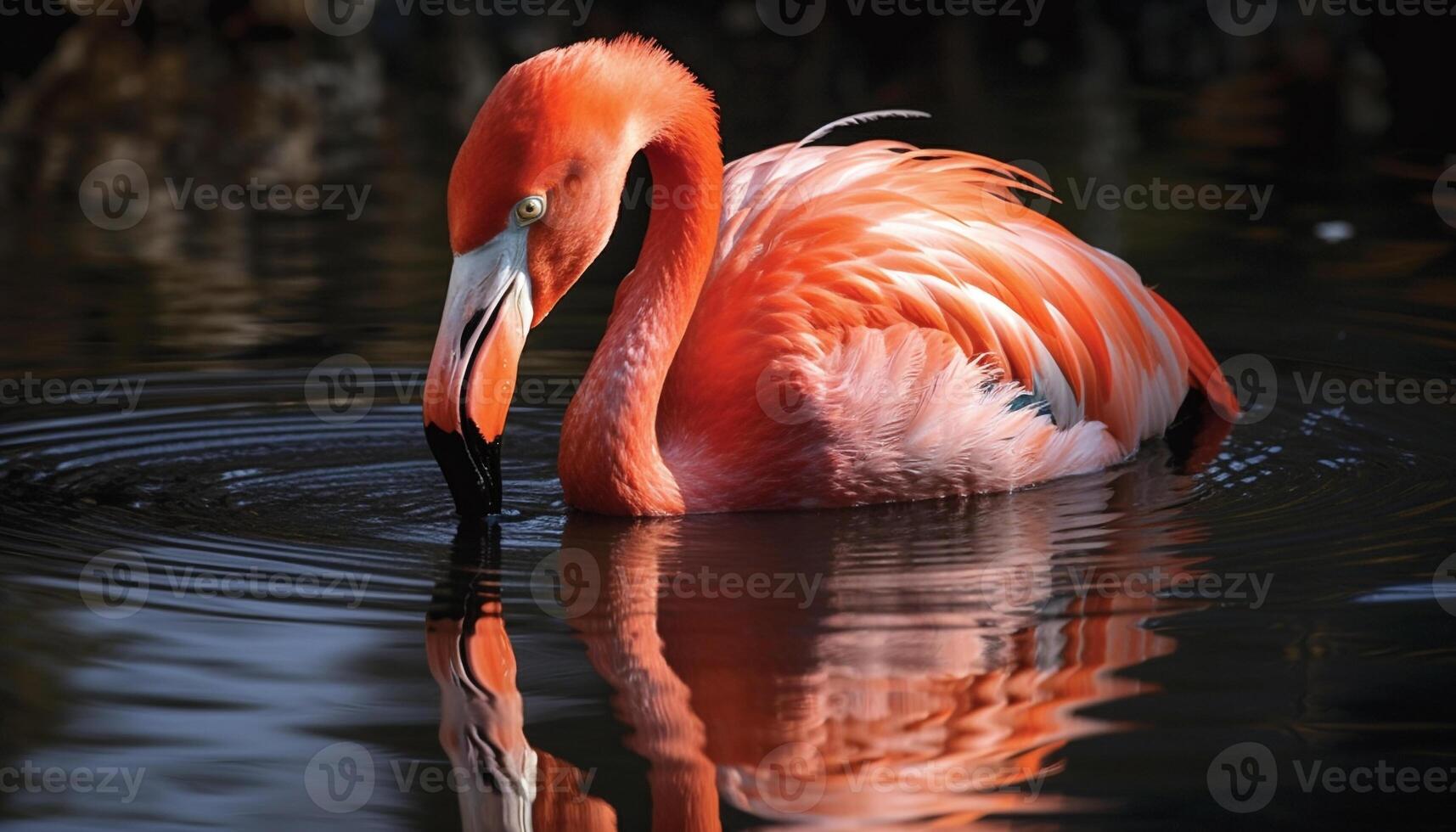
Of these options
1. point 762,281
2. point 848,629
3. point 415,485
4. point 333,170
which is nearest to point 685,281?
point 762,281

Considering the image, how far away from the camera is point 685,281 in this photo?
17.2 ft

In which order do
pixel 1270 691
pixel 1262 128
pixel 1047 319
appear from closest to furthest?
pixel 1270 691
pixel 1047 319
pixel 1262 128

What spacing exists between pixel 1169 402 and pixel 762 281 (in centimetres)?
156

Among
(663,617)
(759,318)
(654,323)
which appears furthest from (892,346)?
(663,617)

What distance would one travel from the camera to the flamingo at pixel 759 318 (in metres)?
4.71

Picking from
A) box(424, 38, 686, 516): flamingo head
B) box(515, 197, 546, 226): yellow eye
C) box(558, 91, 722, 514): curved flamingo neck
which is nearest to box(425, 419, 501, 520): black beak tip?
box(424, 38, 686, 516): flamingo head

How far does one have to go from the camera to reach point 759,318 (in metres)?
5.29

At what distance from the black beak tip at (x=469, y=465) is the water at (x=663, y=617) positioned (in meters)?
0.12

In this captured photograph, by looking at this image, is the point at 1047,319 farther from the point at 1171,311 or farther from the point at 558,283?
the point at 558,283

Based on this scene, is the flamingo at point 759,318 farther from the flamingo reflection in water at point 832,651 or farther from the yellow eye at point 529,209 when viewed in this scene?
the flamingo reflection in water at point 832,651

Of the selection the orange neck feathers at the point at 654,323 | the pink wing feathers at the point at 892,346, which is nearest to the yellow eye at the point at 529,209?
the orange neck feathers at the point at 654,323

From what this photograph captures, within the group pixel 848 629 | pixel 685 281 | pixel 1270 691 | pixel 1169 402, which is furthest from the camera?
pixel 1169 402

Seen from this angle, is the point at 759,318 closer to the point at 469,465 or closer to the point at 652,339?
the point at 652,339

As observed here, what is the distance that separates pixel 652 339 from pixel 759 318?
302mm
